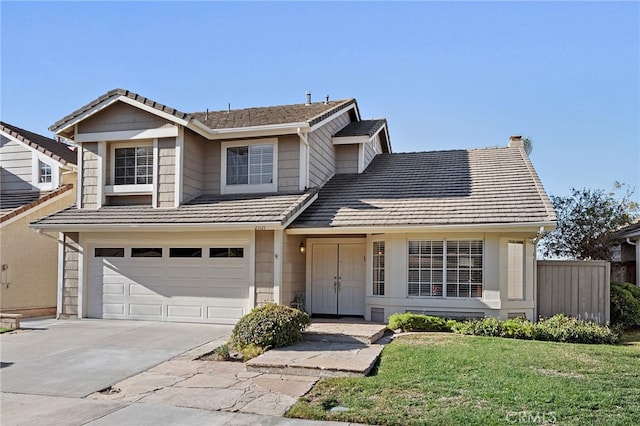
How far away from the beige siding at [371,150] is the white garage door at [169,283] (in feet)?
19.4

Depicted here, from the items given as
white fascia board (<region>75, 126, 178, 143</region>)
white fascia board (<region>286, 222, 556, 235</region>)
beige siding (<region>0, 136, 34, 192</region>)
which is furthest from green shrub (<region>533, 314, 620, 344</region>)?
beige siding (<region>0, 136, 34, 192</region>)

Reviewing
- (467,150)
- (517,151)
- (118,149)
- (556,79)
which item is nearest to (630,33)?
(556,79)

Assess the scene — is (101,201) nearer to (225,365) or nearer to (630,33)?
(225,365)

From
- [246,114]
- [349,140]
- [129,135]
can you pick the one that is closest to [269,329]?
[129,135]

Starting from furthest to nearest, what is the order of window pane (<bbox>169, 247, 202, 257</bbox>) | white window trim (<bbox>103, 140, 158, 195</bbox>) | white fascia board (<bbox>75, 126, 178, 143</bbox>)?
white window trim (<bbox>103, 140, 158, 195</bbox>) < white fascia board (<bbox>75, 126, 178, 143</bbox>) < window pane (<bbox>169, 247, 202, 257</bbox>)

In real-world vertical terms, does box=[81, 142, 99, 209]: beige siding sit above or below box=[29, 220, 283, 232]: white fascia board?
above

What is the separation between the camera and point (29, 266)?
15.3 meters

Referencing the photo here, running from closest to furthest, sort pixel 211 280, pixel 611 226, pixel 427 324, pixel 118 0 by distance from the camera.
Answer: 1. pixel 118 0
2. pixel 427 324
3. pixel 211 280
4. pixel 611 226

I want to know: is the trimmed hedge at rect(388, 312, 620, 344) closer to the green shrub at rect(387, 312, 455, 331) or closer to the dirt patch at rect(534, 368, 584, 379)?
the green shrub at rect(387, 312, 455, 331)

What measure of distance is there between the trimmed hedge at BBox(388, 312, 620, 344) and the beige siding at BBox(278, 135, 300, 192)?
15.1 feet

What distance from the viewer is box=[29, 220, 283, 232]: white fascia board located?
12039 millimetres

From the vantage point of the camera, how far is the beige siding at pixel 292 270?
493 inches

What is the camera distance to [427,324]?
36.9 feet

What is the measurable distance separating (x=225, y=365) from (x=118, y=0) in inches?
299
